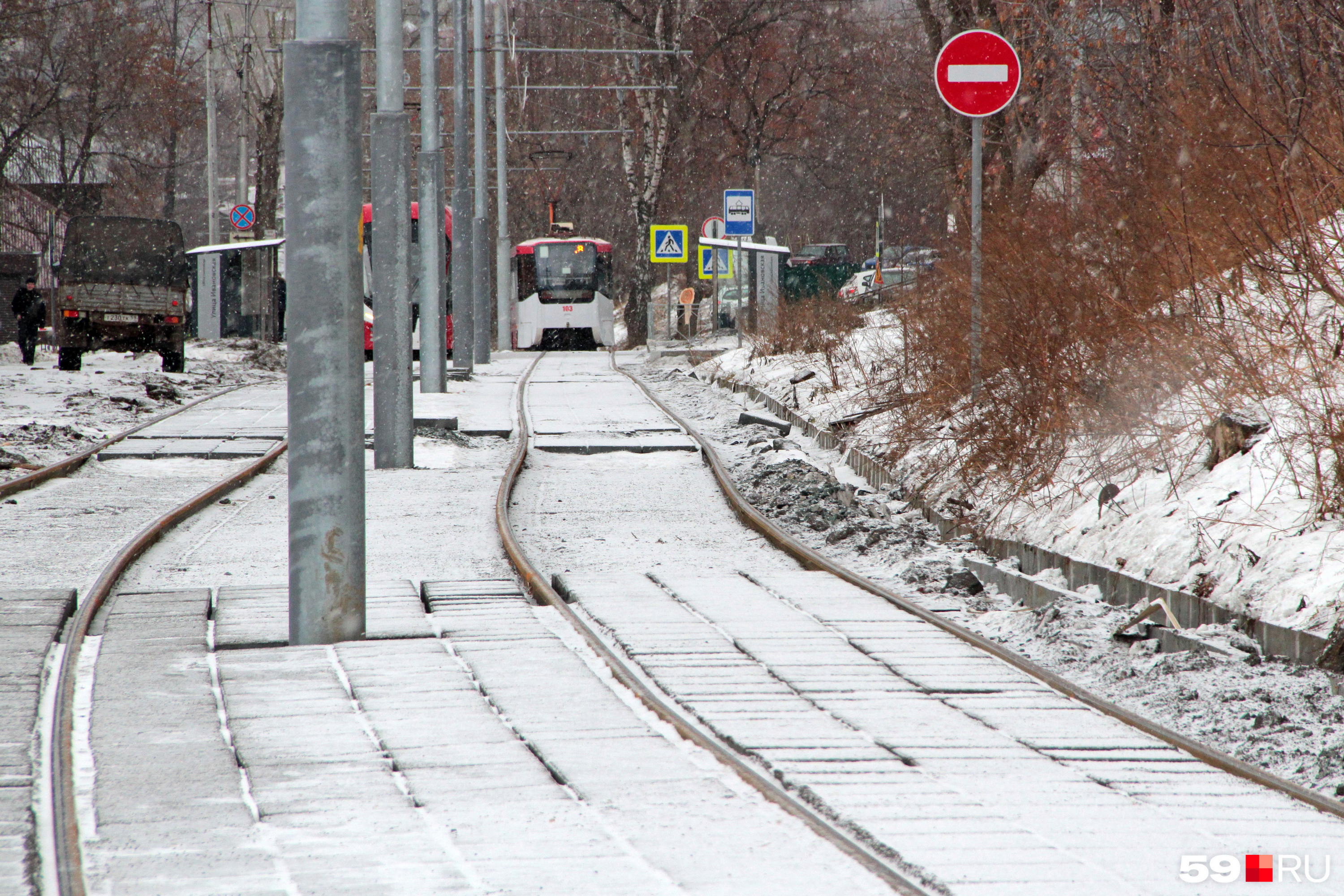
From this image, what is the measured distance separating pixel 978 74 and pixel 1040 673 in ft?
20.4

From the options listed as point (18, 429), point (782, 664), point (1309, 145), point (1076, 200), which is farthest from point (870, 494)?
point (18, 429)

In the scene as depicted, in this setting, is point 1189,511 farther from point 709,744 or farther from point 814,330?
point 814,330

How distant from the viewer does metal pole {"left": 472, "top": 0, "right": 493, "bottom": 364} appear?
30.1 m

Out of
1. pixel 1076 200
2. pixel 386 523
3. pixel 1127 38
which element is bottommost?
pixel 386 523

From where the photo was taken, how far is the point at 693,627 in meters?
6.71

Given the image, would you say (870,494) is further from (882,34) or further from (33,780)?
(882,34)

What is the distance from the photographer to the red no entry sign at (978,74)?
10.9 m

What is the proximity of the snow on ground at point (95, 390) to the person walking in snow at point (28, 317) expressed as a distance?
1.24 feet

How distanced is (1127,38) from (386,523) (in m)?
8.06

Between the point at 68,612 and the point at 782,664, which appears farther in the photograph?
the point at 68,612

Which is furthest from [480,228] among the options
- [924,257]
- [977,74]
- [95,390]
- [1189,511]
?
[1189,511]

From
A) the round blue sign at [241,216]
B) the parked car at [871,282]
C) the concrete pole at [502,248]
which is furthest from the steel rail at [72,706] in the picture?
the concrete pole at [502,248]

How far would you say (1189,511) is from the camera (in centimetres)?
675

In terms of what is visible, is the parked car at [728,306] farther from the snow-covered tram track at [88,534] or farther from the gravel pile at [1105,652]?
the gravel pile at [1105,652]
